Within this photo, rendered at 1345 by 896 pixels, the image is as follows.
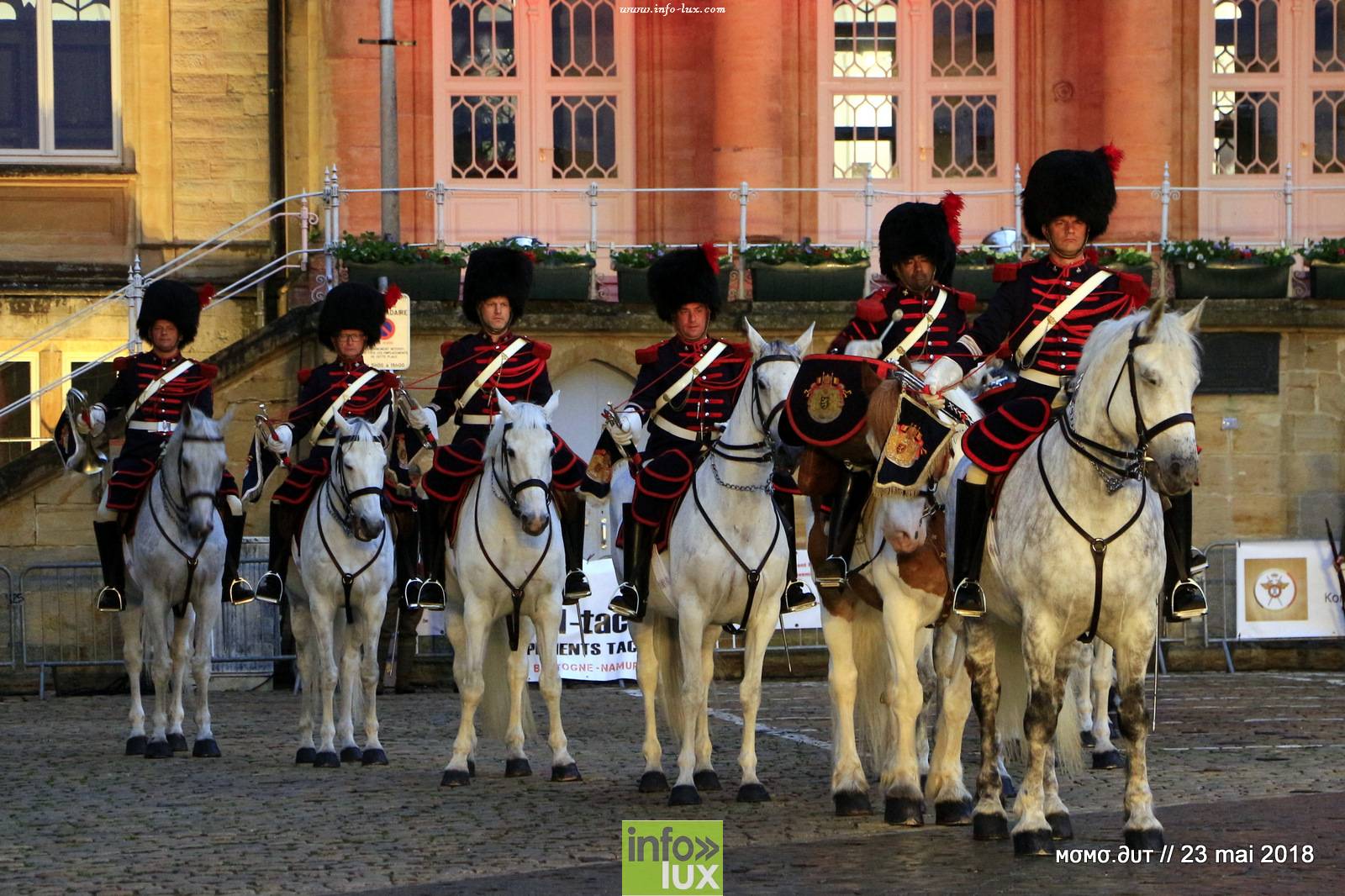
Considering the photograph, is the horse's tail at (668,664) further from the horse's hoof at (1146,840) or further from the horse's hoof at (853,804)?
the horse's hoof at (1146,840)

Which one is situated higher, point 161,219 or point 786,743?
point 161,219

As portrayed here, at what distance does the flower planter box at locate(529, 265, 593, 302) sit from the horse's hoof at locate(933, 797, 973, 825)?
12998 millimetres

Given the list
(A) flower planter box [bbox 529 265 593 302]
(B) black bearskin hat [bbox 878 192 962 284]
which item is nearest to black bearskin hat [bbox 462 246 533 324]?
(B) black bearskin hat [bbox 878 192 962 284]

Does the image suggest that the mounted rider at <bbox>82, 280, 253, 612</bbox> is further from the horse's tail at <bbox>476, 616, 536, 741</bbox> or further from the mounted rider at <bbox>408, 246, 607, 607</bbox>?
the horse's tail at <bbox>476, 616, 536, 741</bbox>

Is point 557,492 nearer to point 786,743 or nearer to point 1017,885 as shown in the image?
point 786,743

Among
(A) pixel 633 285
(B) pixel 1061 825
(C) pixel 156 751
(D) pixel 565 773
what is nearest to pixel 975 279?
(A) pixel 633 285

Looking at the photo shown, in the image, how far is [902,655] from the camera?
1191cm

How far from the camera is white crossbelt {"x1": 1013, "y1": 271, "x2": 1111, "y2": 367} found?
1152 cm

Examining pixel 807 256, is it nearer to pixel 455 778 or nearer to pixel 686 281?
pixel 686 281

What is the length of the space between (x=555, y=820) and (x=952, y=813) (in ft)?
6.73

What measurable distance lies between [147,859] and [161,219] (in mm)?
19191

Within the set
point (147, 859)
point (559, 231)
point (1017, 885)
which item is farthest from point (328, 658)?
point (559, 231)

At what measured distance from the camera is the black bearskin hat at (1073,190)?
471 inches

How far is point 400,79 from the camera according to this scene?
2812 centimetres
